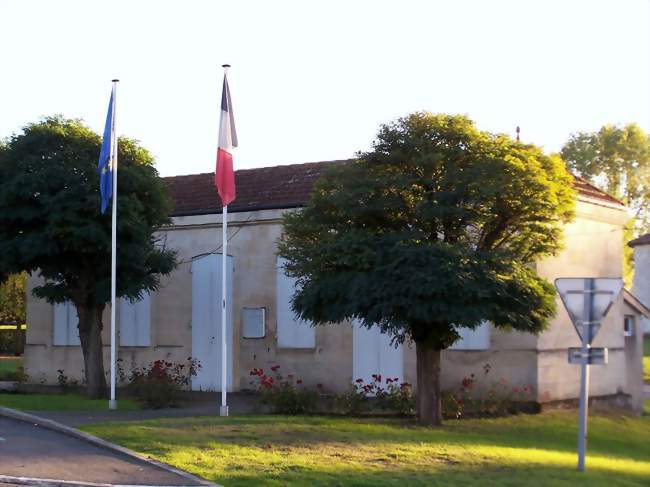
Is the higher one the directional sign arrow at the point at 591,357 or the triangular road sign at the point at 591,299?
the triangular road sign at the point at 591,299

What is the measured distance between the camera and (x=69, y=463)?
469 inches

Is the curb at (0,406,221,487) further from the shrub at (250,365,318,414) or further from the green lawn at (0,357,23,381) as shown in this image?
the green lawn at (0,357,23,381)

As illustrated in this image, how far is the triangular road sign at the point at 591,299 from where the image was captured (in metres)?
11.9

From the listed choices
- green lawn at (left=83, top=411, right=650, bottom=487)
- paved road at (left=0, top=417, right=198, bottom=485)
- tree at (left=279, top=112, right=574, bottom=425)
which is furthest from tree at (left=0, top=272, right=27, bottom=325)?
paved road at (left=0, top=417, right=198, bottom=485)

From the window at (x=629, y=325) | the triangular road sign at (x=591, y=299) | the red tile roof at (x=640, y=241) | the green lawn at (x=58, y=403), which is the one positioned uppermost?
the red tile roof at (x=640, y=241)

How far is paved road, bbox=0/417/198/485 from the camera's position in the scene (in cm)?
1102

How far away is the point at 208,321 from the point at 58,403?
5.71 meters

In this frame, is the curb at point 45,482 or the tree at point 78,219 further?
the tree at point 78,219

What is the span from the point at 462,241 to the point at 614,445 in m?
5.85

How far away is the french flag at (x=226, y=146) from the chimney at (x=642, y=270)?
43.4 meters

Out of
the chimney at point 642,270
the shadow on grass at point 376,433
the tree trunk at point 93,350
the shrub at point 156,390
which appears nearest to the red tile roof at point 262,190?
the tree trunk at point 93,350

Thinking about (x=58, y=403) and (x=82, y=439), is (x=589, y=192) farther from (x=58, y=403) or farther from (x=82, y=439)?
(x=82, y=439)

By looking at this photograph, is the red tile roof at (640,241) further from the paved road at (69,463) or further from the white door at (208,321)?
the paved road at (69,463)

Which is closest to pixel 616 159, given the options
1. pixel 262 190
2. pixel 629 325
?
pixel 629 325
